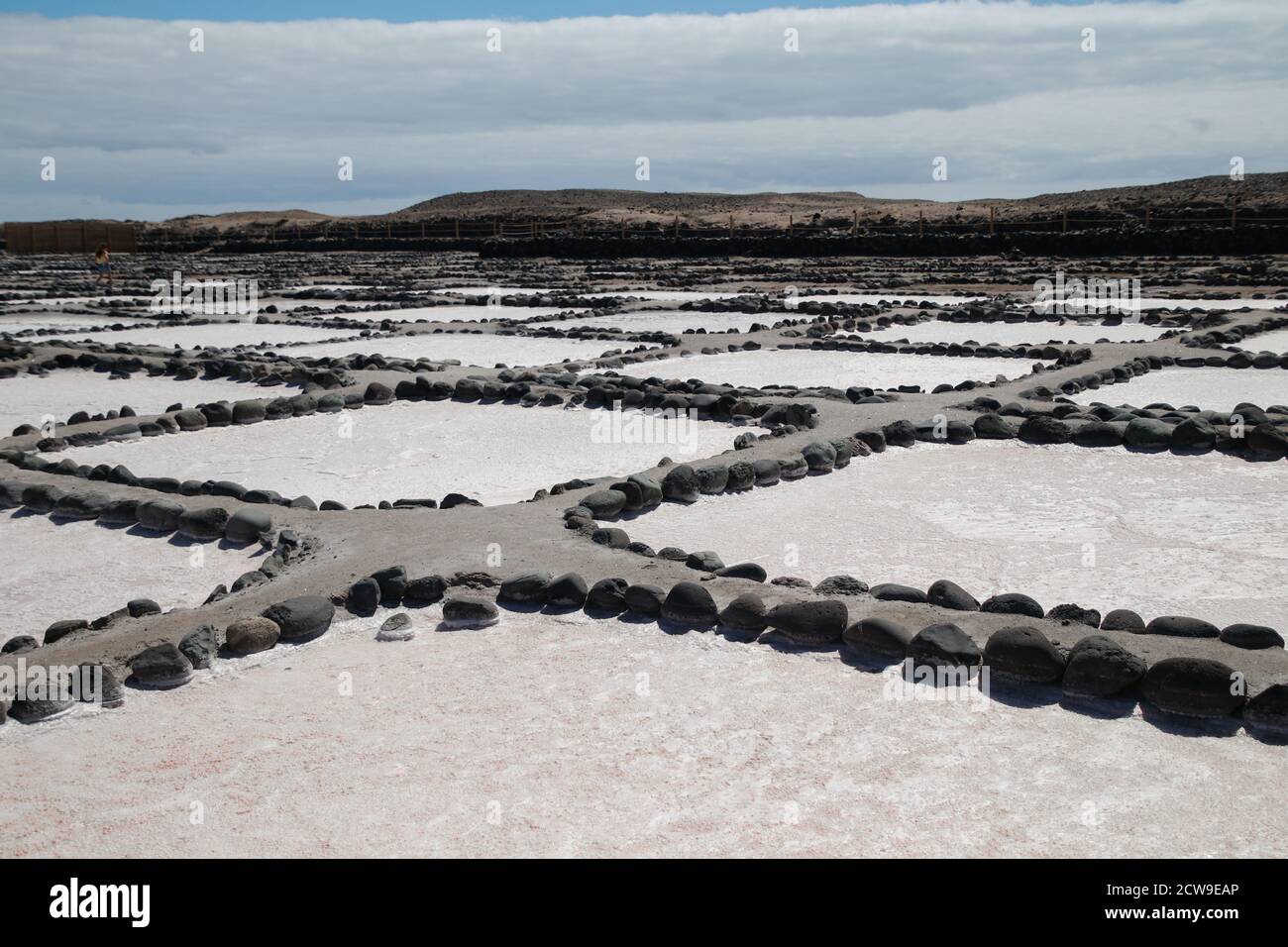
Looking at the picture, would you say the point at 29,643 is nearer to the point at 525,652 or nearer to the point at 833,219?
the point at 525,652

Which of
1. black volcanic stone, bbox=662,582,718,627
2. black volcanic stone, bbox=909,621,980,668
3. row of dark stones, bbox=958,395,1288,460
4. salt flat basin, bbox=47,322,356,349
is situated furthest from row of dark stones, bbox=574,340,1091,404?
salt flat basin, bbox=47,322,356,349

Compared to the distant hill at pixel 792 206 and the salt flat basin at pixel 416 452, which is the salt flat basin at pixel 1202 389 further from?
the distant hill at pixel 792 206

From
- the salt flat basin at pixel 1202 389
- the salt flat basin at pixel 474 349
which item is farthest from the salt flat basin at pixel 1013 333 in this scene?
the salt flat basin at pixel 474 349

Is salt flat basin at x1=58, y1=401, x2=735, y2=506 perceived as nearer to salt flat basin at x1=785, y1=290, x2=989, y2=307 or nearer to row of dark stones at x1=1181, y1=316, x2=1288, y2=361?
row of dark stones at x1=1181, y1=316, x2=1288, y2=361

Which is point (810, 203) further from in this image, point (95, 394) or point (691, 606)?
point (691, 606)

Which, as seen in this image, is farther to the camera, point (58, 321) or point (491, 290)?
point (491, 290)

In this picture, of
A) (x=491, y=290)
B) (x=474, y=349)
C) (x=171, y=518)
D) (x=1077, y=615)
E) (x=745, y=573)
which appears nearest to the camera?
(x=1077, y=615)

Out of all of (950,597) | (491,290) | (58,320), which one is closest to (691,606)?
(950,597)

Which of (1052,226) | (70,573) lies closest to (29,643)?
(70,573)
